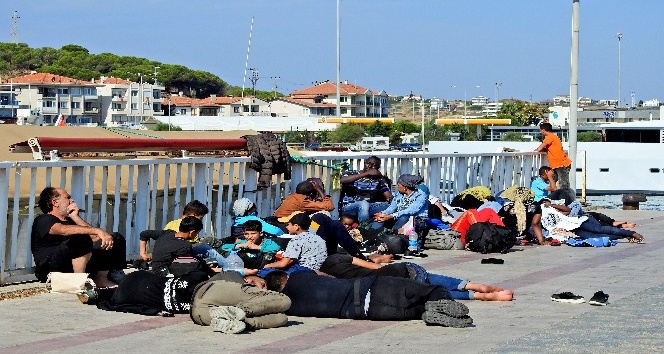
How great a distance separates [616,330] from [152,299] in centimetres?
375

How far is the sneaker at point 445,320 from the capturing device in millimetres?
A: 9633

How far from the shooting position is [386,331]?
9508mm

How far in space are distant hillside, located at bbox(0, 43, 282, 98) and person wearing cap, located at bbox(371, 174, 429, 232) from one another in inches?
5533

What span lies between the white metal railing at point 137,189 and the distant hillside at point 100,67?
14008 centimetres

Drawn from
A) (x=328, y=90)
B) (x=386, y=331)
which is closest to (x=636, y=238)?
(x=386, y=331)

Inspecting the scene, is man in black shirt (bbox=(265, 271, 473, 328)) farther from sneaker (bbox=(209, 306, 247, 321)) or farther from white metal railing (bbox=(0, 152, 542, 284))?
white metal railing (bbox=(0, 152, 542, 284))

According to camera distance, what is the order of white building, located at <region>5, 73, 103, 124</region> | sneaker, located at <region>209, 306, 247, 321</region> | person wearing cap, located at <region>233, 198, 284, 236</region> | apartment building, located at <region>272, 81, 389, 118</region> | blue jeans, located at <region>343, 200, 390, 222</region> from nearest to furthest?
sneaker, located at <region>209, 306, 247, 321</region>
person wearing cap, located at <region>233, 198, 284, 236</region>
blue jeans, located at <region>343, 200, 390, 222</region>
white building, located at <region>5, 73, 103, 124</region>
apartment building, located at <region>272, 81, 389, 118</region>

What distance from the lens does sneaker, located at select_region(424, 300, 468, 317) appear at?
9688 mm

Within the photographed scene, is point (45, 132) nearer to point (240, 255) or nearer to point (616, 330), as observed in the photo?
point (240, 255)

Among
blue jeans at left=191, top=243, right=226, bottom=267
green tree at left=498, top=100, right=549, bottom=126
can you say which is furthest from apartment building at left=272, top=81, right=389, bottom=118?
blue jeans at left=191, top=243, right=226, bottom=267

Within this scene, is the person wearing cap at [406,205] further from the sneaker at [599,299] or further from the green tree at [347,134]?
the green tree at [347,134]

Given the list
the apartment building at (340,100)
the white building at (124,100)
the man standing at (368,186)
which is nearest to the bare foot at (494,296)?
the man standing at (368,186)

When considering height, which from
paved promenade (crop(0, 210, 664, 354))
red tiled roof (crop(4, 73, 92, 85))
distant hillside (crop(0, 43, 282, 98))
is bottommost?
paved promenade (crop(0, 210, 664, 354))

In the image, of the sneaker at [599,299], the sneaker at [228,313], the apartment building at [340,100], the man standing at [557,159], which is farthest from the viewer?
the apartment building at [340,100]
